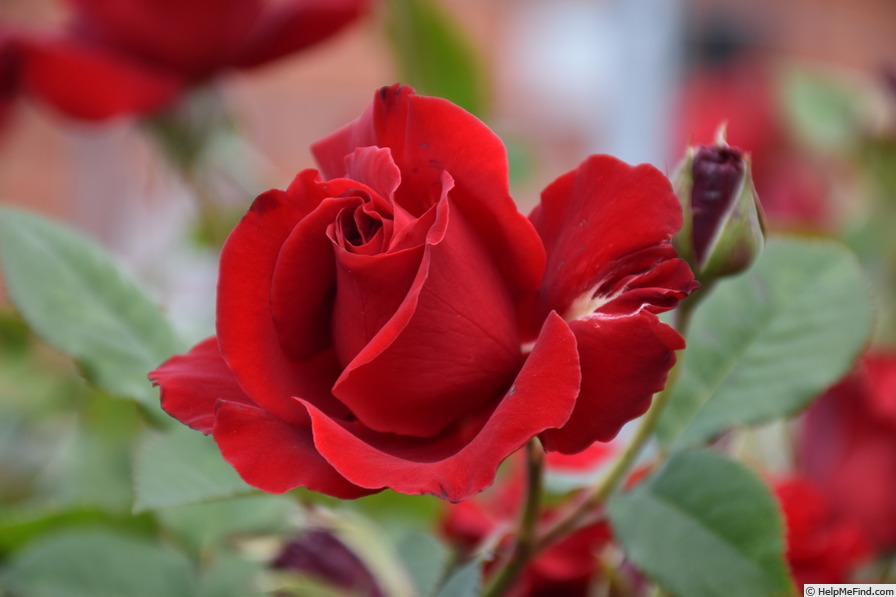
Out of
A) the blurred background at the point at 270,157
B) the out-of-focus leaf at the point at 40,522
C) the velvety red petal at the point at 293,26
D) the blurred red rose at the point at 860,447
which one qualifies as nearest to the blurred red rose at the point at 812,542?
the blurred red rose at the point at 860,447

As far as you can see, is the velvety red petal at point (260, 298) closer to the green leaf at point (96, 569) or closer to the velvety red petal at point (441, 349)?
the velvety red petal at point (441, 349)

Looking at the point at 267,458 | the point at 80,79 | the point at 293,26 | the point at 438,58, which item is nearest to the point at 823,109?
the point at 438,58

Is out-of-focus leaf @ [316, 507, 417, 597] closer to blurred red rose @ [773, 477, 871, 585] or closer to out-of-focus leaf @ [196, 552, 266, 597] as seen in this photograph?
out-of-focus leaf @ [196, 552, 266, 597]

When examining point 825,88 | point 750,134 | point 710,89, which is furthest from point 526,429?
point 710,89

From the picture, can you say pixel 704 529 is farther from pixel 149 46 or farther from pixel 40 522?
pixel 149 46

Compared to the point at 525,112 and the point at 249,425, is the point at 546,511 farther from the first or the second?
the point at 525,112

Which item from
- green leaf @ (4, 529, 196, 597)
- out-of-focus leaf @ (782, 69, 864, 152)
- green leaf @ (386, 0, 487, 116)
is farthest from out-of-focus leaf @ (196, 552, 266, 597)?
out-of-focus leaf @ (782, 69, 864, 152)

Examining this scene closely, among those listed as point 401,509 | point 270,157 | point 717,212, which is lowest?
point 270,157
